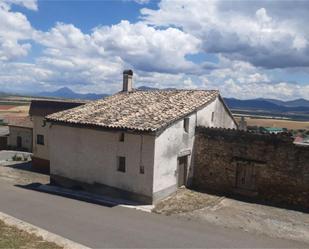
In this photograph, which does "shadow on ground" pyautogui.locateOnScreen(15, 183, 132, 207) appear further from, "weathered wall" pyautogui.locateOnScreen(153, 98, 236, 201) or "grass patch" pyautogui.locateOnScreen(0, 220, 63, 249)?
"grass patch" pyautogui.locateOnScreen(0, 220, 63, 249)

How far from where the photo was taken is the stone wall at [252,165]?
1683cm

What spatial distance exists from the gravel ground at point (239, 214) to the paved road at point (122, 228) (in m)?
0.69

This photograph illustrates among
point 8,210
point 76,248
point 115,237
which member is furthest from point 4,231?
point 8,210

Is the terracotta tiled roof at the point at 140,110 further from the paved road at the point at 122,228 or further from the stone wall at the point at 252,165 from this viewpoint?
the paved road at the point at 122,228

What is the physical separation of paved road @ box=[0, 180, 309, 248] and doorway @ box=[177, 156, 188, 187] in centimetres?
379

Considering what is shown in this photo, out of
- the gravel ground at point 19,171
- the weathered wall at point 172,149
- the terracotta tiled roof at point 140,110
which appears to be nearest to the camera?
the weathered wall at point 172,149

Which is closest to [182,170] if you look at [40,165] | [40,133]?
[40,165]

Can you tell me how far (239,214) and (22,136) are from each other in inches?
1091

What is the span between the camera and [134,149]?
57.9 feet

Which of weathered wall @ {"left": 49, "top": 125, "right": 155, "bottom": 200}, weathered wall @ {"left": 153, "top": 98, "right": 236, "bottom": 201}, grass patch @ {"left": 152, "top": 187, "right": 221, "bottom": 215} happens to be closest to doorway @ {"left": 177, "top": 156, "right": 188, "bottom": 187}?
weathered wall @ {"left": 153, "top": 98, "right": 236, "bottom": 201}

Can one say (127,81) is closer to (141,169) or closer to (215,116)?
(215,116)

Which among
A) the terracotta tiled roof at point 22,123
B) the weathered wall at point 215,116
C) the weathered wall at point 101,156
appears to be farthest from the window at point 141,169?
the terracotta tiled roof at point 22,123

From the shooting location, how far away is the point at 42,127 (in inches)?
1088

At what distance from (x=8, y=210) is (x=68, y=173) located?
5.58m
